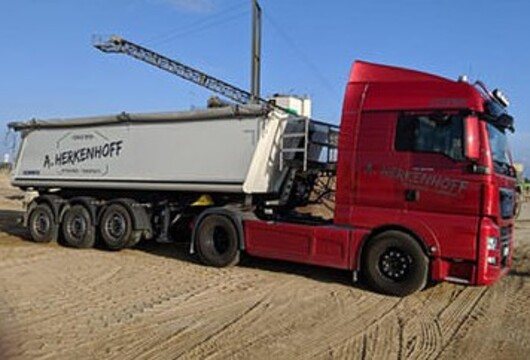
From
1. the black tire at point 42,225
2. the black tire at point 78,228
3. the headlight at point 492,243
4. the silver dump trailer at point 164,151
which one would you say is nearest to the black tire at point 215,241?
the silver dump trailer at point 164,151

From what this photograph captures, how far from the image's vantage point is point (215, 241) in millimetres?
12125

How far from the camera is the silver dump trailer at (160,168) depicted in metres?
12.0

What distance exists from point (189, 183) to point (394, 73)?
448cm

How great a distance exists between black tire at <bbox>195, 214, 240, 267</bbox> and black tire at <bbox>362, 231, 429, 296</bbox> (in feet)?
8.93

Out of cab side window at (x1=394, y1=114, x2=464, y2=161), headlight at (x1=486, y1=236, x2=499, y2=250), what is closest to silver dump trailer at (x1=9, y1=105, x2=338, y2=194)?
cab side window at (x1=394, y1=114, x2=464, y2=161)

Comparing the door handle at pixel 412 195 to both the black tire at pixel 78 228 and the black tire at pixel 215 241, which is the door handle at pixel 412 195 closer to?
the black tire at pixel 215 241

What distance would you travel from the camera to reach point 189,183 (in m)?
12.6

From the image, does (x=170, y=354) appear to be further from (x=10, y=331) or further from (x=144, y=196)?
(x=144, y=196)

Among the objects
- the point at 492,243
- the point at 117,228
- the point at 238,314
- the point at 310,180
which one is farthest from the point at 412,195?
the point at 117,228

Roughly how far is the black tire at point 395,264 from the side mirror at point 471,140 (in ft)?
4.85

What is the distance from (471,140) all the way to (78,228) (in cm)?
884

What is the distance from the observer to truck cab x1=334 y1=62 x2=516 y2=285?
9.20 metres

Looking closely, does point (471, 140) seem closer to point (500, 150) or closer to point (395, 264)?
point (500, 150)

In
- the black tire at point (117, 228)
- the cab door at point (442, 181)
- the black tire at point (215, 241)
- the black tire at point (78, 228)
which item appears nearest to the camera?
the cab door at point (442, 181)
